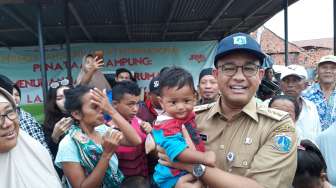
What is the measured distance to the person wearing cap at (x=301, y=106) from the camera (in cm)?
344

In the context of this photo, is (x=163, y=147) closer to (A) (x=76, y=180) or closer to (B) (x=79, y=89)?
(A) (x=76, y=180)

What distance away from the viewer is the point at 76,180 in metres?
2.49

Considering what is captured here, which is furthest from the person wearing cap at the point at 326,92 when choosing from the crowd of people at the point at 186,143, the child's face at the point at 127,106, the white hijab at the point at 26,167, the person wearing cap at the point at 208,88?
the white hijab at the point at 26,167

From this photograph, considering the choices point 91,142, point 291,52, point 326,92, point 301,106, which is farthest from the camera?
point 291,52

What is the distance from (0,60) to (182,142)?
28.6ft

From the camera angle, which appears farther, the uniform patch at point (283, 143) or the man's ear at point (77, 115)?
the man's ear at point (77, 115)

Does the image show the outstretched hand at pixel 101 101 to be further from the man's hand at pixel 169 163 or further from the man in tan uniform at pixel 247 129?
the man in tan uniform at pixel 247 129

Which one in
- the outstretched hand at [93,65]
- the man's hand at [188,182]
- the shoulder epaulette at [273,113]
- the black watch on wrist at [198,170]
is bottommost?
the man's hand at [188,182]

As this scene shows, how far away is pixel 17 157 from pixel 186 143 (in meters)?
0.96

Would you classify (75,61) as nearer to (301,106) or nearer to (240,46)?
(301,106)

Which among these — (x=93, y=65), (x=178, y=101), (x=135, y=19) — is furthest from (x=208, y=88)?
(x=135, y=19)

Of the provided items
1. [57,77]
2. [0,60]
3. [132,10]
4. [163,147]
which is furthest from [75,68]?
[163,147]

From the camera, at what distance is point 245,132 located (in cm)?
183

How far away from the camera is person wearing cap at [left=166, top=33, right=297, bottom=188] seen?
1.68 meters
